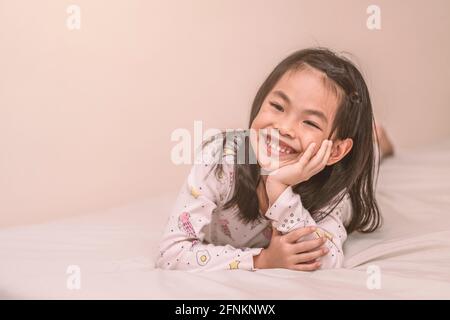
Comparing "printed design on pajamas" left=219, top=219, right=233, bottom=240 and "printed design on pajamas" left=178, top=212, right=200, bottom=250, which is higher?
"printed design on pajamas" left=178, top=212, right=200, bottom=250

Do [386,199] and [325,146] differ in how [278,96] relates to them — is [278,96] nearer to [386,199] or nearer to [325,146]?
[325,146]

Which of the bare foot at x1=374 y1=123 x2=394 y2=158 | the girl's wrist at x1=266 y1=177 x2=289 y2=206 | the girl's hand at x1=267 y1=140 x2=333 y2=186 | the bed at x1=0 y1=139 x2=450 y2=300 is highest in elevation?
the girl's hand at x1=267 y1=140 x2=333 y2=186

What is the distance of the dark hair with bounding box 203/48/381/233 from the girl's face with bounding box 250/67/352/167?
0.07 ft

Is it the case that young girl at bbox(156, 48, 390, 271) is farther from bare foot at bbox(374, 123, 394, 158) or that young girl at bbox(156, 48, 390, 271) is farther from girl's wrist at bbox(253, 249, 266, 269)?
bare foot at bbox(374, 123, 394, 158)

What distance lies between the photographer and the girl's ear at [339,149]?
102cm

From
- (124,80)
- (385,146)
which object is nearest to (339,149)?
(124,80)

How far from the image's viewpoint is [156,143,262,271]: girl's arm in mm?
950

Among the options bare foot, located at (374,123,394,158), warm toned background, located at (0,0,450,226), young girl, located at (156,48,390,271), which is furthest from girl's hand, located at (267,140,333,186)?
bare foot, located at (374,123,394,158)

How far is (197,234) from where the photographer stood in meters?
0.98

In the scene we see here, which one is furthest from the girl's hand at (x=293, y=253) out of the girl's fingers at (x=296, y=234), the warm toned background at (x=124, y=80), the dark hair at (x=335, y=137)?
the warm toned background at (x=124, y=80)
